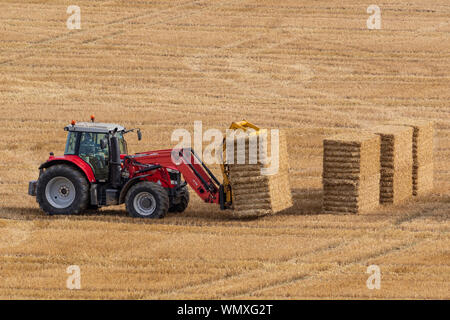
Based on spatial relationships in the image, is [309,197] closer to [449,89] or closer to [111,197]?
[111,197]

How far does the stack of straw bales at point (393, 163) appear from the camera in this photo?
76.2 feet

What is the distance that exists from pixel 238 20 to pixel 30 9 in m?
10.8

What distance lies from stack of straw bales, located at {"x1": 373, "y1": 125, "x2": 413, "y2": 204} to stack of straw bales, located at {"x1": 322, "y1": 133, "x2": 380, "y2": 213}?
0.89 m

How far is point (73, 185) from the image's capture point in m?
21.3

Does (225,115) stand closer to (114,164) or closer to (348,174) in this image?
(348,174)

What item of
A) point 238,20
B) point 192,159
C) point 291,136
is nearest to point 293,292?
point 192,159

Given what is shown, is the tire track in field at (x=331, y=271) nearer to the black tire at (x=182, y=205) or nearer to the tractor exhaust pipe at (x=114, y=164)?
the black tire at (x=182, y=205)

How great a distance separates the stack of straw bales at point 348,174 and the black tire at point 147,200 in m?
4.05

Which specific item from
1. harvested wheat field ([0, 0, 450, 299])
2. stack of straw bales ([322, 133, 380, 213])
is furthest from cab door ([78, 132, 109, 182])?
stack of straw bales ([322, 133, 380, 213])

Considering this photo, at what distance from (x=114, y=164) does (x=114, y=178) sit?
1.10 ft

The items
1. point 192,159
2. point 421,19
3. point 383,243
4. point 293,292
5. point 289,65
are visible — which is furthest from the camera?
point 421,19

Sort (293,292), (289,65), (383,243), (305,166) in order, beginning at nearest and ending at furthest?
(293,292) → (383,243) → (305,166) → (289,65)

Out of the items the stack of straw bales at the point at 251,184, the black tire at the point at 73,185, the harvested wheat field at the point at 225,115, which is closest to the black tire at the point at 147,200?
the harvested wheat field at the point at 225,115

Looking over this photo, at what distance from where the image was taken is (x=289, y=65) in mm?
40531
